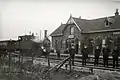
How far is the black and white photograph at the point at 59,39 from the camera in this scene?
3.50 ft

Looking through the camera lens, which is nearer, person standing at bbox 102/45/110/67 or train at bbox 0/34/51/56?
person standing at bbox 102/45/110/67

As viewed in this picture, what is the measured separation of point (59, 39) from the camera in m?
1.15

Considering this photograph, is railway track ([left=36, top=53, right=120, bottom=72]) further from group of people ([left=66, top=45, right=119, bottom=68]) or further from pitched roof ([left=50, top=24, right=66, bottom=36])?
pitched roof ([left=50, top=24, right=66, bottom=36])

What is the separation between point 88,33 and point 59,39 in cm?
24

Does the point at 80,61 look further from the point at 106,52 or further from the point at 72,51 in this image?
the point at 106,52

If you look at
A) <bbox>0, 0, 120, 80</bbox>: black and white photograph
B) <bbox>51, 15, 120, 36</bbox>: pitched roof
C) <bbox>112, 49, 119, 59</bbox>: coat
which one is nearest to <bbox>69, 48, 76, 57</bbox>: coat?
<bbox>0, 0, 120, 80</bbox>: black and white photograph

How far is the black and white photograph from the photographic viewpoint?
107 cm

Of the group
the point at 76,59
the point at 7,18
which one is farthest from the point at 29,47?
the point at 76,59

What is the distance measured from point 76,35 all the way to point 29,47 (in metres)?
0.44

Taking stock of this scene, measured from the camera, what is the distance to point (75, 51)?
1132 mm

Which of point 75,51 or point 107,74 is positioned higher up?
point 75,51

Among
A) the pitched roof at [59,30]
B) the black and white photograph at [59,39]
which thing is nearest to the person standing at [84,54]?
the black and white photograph at [59,39]

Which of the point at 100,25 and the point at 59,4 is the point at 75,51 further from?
the point at 59,4

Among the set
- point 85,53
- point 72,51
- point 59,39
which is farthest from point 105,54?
point 59,39
